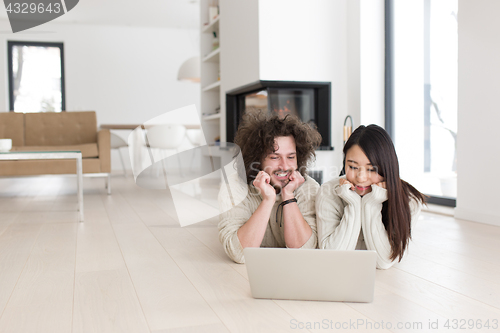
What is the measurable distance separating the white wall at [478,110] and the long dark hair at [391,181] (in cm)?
129

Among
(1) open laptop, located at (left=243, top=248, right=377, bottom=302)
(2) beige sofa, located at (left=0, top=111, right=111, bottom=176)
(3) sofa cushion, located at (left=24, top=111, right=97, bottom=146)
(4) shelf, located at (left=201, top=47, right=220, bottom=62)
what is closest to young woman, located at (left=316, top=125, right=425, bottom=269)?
(1) open laptop, located at (left=243, top=248, right=377, bottom=302)

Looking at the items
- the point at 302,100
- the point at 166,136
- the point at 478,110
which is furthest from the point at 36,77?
the point at 478,110

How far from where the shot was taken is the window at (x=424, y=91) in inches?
122

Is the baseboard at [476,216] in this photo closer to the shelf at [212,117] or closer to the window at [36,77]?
the shelf at [212,117]

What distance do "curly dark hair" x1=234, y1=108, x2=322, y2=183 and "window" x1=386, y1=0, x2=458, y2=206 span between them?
6.04ft

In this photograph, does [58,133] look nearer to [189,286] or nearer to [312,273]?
[189,286]

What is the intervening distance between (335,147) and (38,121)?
9.30 feet

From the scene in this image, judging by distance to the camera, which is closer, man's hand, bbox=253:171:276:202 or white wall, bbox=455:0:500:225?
man's hand, bbox=253:171:276:202

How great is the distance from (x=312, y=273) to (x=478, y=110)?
1.87m

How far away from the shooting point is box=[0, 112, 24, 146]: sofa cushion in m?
4.14

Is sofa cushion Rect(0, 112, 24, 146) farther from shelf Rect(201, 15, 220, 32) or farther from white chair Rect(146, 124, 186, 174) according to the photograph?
shelf Rect(201, 15, 220, 32)

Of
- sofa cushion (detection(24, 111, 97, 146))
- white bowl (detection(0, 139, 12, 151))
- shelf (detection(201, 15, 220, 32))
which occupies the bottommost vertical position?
white bowl (detection(0, 139, 12, 151))

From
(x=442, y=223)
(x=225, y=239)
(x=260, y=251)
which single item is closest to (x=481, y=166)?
(x=442, y=223)

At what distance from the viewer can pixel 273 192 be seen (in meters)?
1.41
